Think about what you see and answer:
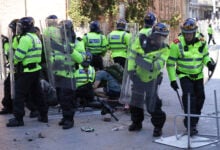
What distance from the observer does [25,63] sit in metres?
7.45

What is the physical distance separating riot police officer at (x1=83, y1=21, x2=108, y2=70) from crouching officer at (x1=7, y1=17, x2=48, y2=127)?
2813mm

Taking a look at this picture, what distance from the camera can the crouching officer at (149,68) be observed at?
6.53 m

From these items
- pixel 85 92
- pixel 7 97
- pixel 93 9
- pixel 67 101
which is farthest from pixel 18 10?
pixel 67 101

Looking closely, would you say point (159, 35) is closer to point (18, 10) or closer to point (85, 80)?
point (85, 80)


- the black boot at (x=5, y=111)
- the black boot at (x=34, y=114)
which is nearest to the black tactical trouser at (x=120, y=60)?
the black boot at (x=34, y=114)

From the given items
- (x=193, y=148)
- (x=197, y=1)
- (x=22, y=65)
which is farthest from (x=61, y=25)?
(x=197, y=1)

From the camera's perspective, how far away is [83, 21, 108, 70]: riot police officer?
10391mm

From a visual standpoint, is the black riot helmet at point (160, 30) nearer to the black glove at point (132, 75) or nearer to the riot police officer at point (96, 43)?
the black glove at point (132, 75)

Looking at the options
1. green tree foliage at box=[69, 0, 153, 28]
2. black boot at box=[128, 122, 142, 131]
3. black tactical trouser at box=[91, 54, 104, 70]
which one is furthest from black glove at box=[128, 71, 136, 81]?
green tree foliage at box=[69, 0, 153, 28]

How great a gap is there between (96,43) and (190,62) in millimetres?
4026

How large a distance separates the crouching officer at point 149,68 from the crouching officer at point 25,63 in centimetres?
167

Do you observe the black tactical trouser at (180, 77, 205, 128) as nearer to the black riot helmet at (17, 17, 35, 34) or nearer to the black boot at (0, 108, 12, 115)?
the black riot helmet at (17, 17, 35, 34)

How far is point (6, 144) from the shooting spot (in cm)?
667

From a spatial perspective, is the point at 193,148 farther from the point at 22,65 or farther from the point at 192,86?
the point at 22,65
